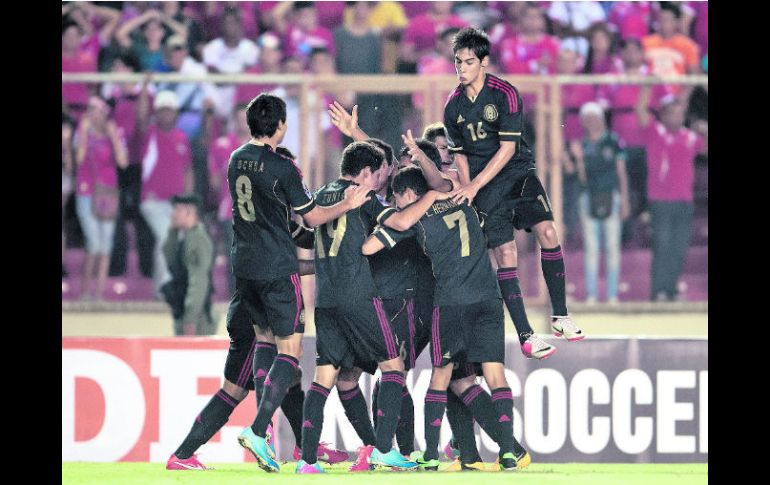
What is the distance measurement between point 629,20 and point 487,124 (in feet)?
19.6

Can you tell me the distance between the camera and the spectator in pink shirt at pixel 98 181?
1322 cm

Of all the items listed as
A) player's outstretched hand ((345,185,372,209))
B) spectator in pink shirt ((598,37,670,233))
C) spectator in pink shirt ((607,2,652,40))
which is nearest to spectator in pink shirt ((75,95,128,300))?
spectator in pink shirt ((598,37,670,233))

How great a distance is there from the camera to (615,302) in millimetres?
13078

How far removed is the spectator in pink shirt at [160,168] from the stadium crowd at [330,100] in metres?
0.01

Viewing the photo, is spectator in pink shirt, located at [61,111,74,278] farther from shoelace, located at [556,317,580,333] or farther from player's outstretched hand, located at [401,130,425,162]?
shoelace, located at [556,317,580,333]

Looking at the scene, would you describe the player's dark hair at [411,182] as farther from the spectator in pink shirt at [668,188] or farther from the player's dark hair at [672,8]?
the player's dark hair at [672,8]

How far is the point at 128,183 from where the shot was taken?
13266 millimetres

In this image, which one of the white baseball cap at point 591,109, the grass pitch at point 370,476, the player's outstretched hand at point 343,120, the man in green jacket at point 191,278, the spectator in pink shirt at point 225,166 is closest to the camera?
the grass pitch at point 370,476

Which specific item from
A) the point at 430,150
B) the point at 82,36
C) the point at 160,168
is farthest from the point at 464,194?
the point at 82,36

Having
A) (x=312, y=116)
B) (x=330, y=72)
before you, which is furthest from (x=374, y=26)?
(x=312, y=116)

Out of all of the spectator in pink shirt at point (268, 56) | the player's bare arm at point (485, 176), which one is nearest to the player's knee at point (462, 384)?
the player's bare arm at point (485, 176)

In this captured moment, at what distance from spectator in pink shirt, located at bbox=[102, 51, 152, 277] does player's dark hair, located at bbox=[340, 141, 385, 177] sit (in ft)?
16.0
